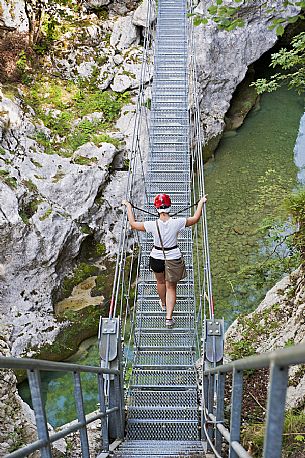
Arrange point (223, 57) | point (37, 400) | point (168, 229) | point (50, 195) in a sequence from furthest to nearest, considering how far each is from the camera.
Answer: point (223, 57) < point (50, 195) < point (168, 229) < point (37, 400)

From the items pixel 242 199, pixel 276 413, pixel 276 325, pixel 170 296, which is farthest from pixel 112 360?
pixel 242 199

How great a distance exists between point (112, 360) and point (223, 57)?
7.85 metres

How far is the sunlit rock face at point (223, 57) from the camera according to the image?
28.5 ft

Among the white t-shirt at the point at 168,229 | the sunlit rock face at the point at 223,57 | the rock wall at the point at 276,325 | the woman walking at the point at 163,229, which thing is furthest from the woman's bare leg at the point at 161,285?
the sunlit rock face at the point at 223,57

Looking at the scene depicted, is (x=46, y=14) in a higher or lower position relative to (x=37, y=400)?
higher

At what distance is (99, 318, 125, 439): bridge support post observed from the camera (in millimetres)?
2570

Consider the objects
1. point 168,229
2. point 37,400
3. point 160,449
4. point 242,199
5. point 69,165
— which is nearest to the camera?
point 37,400

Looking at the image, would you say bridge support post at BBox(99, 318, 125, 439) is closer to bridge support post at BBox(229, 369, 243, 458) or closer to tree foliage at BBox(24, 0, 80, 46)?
bridge support post at BBox(229, 369, 243, 458)

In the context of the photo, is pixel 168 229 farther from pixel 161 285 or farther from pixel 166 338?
pixel 166 338

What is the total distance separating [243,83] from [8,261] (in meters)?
7.49

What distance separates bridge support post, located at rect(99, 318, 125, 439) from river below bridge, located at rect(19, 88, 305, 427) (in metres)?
2.29

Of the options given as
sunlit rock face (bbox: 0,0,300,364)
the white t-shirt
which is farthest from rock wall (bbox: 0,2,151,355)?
the white t-shirt

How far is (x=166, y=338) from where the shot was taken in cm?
365

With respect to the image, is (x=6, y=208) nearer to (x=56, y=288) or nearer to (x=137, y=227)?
(x=56, y=288)
